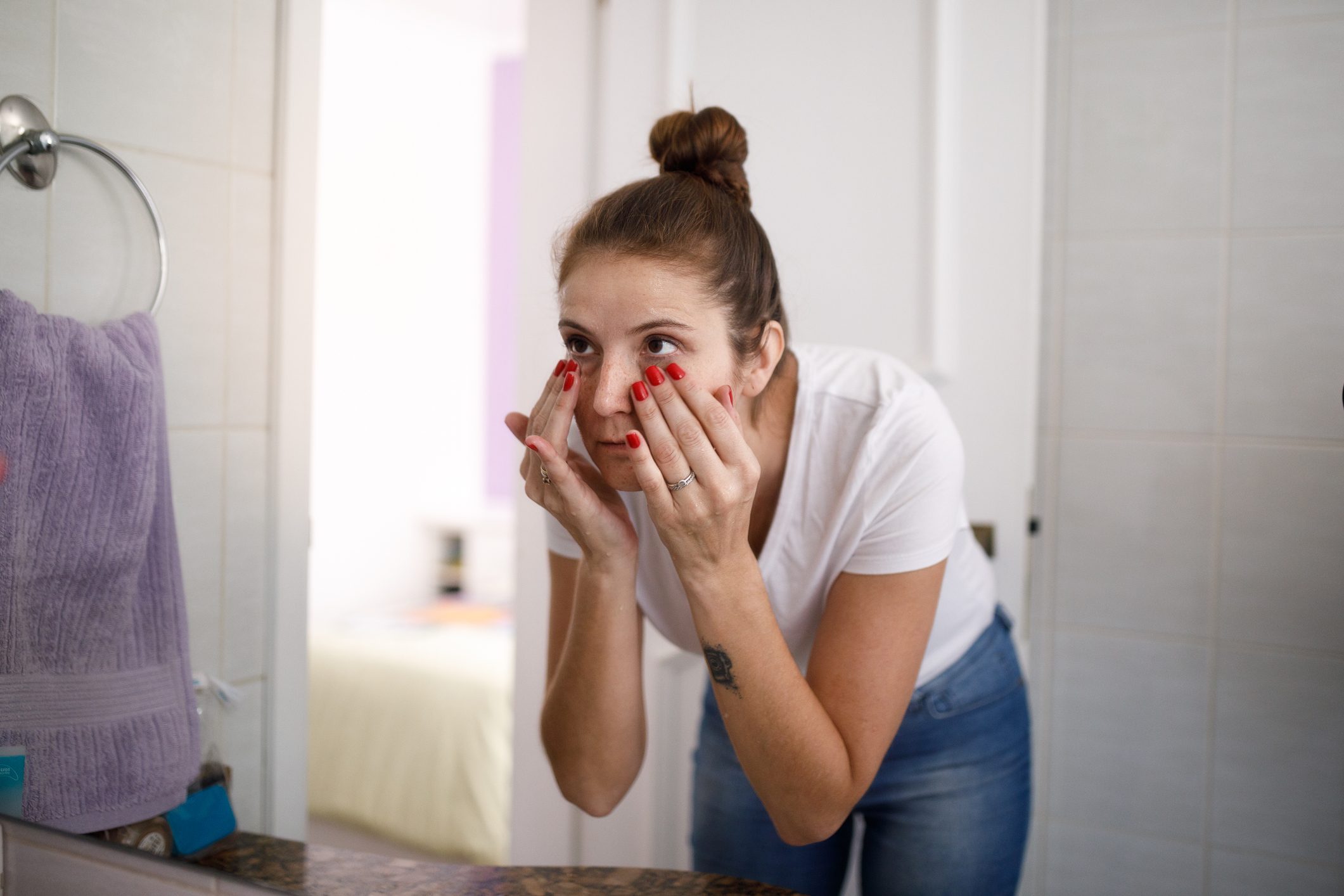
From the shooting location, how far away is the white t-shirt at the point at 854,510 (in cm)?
72

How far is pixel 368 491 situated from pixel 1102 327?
0.60 meters

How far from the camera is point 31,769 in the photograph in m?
0.74

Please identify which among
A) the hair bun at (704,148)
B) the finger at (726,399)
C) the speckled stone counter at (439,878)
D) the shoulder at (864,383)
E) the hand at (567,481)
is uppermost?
the hair bun at (704,148)

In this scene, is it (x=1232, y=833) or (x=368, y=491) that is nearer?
(x=1232, y=833)

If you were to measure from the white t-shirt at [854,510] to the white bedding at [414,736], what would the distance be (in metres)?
0.13

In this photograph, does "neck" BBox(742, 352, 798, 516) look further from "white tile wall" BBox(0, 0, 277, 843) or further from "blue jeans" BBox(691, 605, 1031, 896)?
"white tile wall" BBox(0, 0, 277, 843)

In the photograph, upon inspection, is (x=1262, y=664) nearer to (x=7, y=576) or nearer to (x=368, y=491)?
(x=368, y=491)

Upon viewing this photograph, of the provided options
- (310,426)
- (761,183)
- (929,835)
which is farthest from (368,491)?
(929,835)

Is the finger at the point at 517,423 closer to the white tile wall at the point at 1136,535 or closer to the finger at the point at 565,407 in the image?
Result: the finger at the point at 565,407

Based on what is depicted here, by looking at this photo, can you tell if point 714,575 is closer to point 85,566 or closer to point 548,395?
point 548,395

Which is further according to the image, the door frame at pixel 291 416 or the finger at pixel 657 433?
the door frame at pixel 291 416

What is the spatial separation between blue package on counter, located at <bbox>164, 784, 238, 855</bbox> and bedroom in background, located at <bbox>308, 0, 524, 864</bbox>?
3.0 inches

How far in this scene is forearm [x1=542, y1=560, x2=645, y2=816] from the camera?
731mm

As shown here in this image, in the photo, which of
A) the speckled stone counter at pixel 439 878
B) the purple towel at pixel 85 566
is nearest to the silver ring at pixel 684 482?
the speckled stone counter at pixel 439 878
